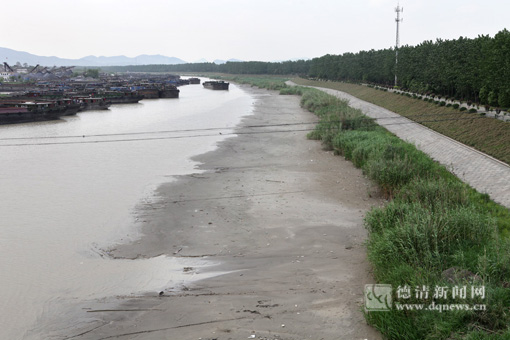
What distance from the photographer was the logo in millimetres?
8906

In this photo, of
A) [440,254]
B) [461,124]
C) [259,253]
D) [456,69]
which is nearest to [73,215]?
[259,253]

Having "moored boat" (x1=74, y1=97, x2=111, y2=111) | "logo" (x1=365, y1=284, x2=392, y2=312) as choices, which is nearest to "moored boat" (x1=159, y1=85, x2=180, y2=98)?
"moored boat" (x1=74, y1=97, x2=111, y2=111)

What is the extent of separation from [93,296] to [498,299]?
9111 millimetres

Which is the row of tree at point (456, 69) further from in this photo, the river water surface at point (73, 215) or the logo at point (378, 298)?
the logo at point (378, 298)

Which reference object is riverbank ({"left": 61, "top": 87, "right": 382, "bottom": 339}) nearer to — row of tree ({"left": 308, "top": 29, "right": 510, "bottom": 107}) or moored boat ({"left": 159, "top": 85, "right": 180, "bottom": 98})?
row of tree ({"left": 308, "top": 29, "right": 510, "bottom": 107})

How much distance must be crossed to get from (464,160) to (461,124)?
710 cm

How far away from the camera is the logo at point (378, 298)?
29.2 ft

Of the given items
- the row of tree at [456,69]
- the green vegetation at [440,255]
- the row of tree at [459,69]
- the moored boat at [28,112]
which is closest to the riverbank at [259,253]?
the green vegetation at [440,255]

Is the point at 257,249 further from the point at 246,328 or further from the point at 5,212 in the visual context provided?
the point at 5,212

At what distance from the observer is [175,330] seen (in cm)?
930

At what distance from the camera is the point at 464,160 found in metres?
23.6

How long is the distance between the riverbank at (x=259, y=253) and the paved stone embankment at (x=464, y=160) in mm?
4728

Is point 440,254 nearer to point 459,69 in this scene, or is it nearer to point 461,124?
point 461,124

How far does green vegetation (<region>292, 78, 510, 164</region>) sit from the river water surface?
53.6 feet
